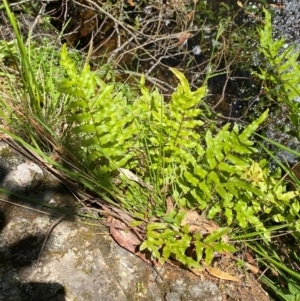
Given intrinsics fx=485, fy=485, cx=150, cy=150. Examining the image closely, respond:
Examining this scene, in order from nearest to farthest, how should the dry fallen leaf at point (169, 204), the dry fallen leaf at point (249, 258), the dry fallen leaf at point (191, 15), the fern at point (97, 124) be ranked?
the fern at point (97, 124) → the dry fallen leaf at point (169, 204) → the dry fallen leaf at point (249, 258) → the dry fallen leaf at point (191, 15)

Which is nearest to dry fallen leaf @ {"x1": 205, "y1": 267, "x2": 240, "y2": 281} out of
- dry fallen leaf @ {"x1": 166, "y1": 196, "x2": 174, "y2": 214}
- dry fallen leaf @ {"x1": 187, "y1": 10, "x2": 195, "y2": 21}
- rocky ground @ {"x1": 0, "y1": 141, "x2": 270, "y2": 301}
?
rocky ground @ {"x1": 0, "y1": 141, "x2": 270, "y2": 301}

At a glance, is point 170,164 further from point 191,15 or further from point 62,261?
point 191,15

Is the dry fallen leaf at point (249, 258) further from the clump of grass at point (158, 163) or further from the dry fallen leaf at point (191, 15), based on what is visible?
the dry fallen leaf at point (191, 15)

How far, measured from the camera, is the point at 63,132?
265 centimetres

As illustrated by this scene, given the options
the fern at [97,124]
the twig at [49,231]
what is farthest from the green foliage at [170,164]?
the twig at [49,231]

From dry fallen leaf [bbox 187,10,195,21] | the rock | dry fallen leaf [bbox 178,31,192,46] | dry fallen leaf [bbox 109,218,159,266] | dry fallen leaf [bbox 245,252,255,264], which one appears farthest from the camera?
dry fallen leaf [bbox 187,10,195,21]

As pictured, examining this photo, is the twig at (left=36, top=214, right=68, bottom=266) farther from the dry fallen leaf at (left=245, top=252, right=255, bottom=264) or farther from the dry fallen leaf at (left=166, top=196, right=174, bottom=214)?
the dry fallen leaf at (left=245, top=252, right=255, bottom=264)

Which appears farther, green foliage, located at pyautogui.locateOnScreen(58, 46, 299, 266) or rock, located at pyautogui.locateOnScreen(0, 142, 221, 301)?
green foliage, located at pyautogui.locateOnScreen(58, 46, 299, 266)

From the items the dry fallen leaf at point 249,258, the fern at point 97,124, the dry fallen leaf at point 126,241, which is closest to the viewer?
the fern at point 97,124

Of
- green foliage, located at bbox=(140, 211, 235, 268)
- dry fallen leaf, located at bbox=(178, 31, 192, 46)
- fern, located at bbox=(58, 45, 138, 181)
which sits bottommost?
dry fallen leaf, located at bbox=(178, 31, 192, 46)

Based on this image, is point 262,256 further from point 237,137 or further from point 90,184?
point 90,184

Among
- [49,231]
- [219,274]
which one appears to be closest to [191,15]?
[219,274]

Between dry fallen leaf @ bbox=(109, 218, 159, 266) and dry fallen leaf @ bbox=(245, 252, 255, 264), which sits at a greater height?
dry fallen leaf @ bbox=(109, 218, 159, 266)

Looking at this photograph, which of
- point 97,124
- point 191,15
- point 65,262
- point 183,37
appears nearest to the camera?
point 65,262
